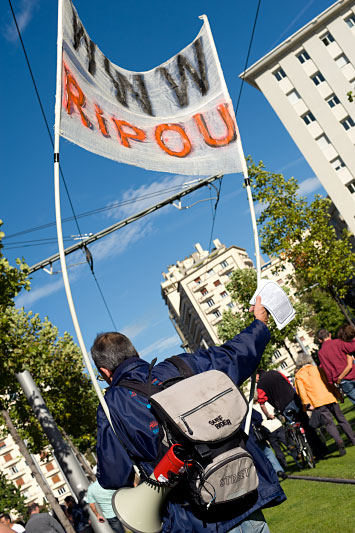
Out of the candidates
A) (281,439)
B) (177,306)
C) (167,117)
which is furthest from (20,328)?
(177,306)

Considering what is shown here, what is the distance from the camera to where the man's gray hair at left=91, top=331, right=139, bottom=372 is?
11.6 feet

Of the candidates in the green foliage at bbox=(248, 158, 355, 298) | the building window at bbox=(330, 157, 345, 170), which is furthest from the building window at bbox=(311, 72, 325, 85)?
the green foliage at bbox=(248, 158, 355, 298)

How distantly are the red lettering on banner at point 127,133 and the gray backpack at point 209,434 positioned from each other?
2896 millimetres

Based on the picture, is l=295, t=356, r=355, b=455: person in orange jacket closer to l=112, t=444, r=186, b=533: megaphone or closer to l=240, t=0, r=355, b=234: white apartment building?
l=112, t=444, r=186, b=533: megaphone

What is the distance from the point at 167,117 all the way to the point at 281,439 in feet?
25.2

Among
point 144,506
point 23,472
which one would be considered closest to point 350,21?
point 144,506

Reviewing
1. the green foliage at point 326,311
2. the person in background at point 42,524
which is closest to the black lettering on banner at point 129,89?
the person in background at point 42,524

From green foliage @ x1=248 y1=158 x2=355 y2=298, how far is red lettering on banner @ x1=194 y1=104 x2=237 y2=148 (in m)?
18.8

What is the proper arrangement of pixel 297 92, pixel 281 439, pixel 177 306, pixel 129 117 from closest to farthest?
pixel 129 117
pixel 281 439
pixel 297 92
pixel 177 306

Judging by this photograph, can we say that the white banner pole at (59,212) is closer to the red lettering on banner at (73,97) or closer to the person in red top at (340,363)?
the red lettering on banner at (73,97)

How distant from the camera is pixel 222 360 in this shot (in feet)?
10.9

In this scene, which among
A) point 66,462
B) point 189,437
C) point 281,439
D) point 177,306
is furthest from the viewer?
point 177,306

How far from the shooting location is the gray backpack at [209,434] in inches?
114

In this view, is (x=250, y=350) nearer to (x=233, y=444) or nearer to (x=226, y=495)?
(x=233, y=444)
